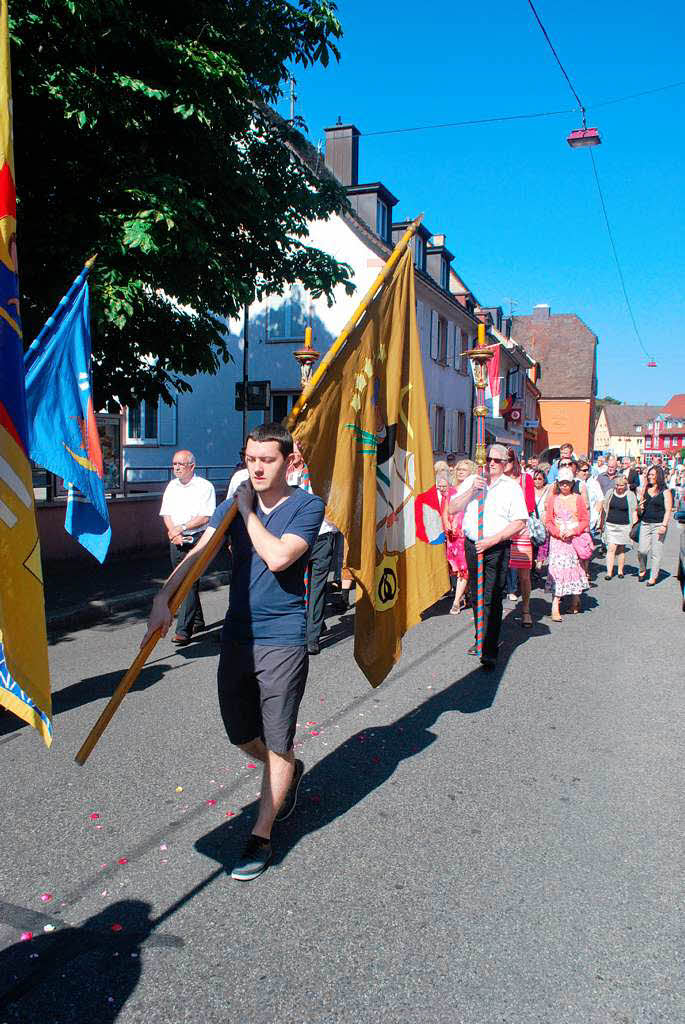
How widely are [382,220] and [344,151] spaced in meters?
3.41

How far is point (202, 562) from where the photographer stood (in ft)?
11.4

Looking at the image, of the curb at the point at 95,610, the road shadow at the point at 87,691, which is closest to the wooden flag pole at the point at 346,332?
the road shadow at the point at 87,691

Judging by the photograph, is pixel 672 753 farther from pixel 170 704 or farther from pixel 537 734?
pixel 170 704

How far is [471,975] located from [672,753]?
2837mm

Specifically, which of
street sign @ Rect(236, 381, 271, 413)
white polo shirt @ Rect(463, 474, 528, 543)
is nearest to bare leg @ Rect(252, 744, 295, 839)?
white polo shirt @ Rect(463, 474, 528, 543)

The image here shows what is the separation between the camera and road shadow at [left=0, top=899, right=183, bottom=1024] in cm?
264

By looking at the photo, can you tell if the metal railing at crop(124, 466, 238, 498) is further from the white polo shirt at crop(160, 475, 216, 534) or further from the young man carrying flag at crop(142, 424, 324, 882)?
the young man carrying flag at crop(142, 424, 324, 882)

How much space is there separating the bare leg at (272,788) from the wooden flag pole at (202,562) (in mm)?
701

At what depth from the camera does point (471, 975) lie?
2.86 metres

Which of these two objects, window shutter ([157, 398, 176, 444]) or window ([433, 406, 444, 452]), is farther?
window ([433, 406, 444, 452])

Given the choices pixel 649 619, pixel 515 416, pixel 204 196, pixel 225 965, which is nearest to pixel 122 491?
pixel 204 196

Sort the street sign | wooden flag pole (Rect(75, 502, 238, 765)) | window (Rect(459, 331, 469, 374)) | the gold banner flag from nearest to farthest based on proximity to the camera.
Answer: wooden flag pole (Rect(75, 502, 238, 765))
the gold banner flag
the street sign
window (Rect(459, 331, 469, 374))

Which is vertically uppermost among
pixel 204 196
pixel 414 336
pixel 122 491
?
pixel 204 196

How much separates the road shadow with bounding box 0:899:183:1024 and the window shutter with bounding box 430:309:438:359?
90.4 feet
